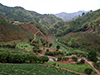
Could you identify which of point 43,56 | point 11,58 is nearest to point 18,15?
point 43,56

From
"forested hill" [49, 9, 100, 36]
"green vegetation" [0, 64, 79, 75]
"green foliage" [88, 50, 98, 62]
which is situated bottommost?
"green foliage" [88, 50, 98, 62]

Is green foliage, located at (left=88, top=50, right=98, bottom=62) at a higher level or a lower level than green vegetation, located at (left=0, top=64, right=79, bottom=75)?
lower

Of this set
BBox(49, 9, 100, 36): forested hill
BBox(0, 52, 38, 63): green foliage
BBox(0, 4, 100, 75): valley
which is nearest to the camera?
BBox(0, 4, 100, 75): valley

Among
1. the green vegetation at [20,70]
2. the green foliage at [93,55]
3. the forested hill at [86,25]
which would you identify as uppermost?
the forested hill at [86,25]

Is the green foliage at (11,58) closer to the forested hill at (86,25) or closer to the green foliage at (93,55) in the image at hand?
the green foliage at (93,55)

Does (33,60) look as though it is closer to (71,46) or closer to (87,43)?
(71,46)

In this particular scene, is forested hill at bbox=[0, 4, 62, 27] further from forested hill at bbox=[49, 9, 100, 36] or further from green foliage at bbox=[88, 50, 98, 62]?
green foliage at bbox=[88, 50, 98, 62]

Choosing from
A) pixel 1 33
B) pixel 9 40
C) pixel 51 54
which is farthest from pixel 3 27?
pixel 51 54

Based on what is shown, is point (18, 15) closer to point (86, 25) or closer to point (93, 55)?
point (86, 25)

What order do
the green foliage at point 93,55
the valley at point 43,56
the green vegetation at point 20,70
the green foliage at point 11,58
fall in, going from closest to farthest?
the green vegetation at point 20,70 < the valley at point 43,56 < the green foliage at point 11,58 < the green foliage at point 93,55

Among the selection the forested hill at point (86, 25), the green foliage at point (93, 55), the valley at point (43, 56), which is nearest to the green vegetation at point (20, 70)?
the valley at point (43, 56)

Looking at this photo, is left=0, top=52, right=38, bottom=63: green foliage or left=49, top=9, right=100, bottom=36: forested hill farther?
left=49, top=9, right=100, bottom=36: forested hill

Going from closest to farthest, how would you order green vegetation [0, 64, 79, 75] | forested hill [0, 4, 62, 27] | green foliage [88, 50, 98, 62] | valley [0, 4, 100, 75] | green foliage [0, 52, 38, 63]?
green vegetation [0, 64, 79, 75], valley [0, 4, 100, 75], green foliage [0, 52, 38, 63], green foliage [88, 50, 98, 62], forested hill [0, 4, 62, 27]

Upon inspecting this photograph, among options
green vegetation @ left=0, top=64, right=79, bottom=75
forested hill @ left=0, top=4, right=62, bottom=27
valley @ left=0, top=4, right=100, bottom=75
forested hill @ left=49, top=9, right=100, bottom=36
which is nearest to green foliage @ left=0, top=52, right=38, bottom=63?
valley @ left=0, top=4, right=100, bottom=75
